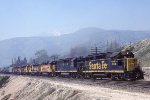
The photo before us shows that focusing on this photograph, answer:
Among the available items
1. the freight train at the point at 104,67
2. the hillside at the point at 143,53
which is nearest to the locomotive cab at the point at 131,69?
the freight train at the point at 104,67

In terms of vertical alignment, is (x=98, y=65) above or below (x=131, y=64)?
below

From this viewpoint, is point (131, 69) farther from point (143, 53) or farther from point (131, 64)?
point (143, 53)

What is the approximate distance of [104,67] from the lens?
145 feet

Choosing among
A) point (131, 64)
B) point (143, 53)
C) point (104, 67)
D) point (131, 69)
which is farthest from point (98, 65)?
point (143, 53)

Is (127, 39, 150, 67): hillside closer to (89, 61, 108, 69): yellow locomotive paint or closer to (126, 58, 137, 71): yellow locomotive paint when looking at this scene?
(89, 61, 108, 69): yellow locomotive paint

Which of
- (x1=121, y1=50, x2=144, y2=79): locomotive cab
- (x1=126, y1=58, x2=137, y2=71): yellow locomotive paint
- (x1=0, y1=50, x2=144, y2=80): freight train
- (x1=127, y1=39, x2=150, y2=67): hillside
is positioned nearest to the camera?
(x1=121, y1=50, x2=144, y2=79): locomotive cab

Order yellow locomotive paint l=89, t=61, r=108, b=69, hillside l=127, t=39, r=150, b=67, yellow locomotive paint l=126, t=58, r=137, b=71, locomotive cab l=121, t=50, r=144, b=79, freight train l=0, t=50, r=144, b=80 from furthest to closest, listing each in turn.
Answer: hillside l=127, t=39, r=150, b=67 → yellow locomotive paint l=89, t=61, r=108, b=69 → freight train l=0, t=50, r=144, b=80 → yellow locomotive paint l=126, t=58, r=137, b=71 → locomotive cab l=121, t=50, r=144, b=79

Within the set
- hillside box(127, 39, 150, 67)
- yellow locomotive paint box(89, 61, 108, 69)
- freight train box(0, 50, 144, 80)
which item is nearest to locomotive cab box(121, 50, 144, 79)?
freight train box(0, 50, 144, 80)

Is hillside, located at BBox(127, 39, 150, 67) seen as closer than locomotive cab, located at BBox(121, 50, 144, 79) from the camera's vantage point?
No

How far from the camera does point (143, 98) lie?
2316 cm

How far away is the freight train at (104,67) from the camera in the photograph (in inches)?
1558

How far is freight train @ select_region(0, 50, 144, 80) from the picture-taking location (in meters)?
39.6

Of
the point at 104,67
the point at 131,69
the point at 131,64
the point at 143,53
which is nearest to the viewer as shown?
the point at 131,69

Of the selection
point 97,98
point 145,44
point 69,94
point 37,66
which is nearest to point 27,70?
point 37,66
